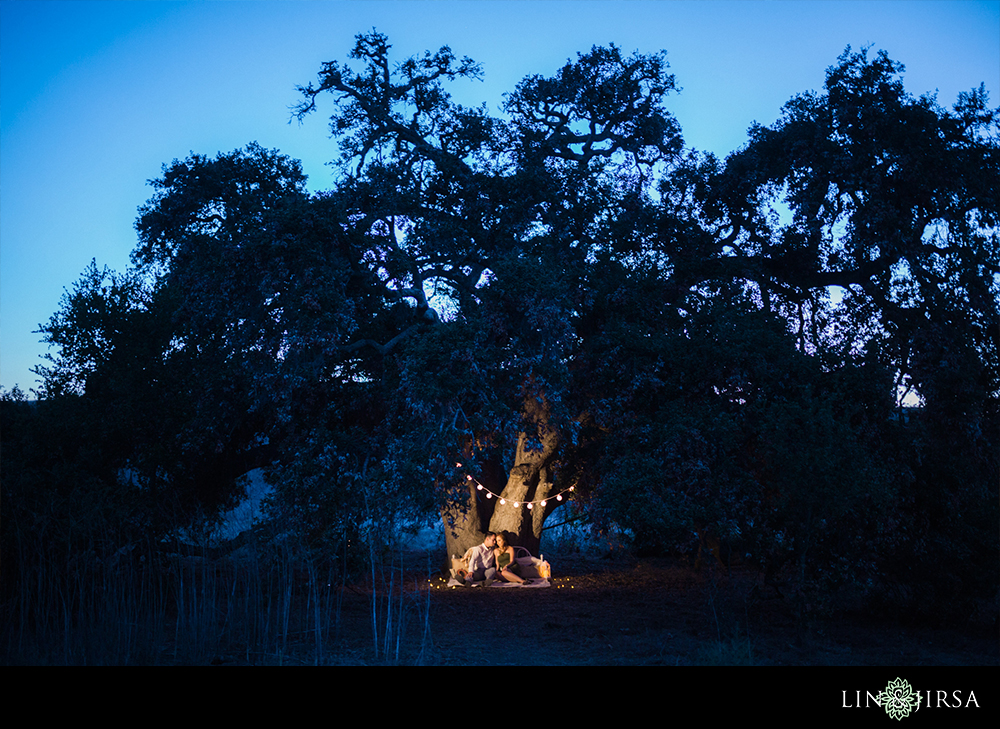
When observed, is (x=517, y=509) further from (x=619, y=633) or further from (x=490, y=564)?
(x=619, y=633)

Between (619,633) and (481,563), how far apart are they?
4.07 meters

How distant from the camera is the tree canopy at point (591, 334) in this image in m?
9.59

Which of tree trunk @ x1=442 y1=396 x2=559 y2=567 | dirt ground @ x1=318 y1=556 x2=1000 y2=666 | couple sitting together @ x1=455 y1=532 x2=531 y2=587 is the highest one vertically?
tree trunk @ x1=442 y1=396 x2=559 y2=567

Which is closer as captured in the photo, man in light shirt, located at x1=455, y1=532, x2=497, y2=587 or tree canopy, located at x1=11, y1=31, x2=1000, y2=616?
tree canopy, located at x1=11, y1=31, x2=1000, y2=616

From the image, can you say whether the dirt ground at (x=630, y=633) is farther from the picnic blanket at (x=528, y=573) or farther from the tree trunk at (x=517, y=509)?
the tree trunk at (x=517, y=509)

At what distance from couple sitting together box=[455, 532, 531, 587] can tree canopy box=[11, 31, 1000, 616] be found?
843 mm

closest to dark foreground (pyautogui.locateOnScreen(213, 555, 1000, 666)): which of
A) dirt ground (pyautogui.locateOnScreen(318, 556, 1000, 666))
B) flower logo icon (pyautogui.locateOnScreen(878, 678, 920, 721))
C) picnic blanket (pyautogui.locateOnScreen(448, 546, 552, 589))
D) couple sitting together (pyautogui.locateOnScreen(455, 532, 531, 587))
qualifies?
dirt ground (pyautogui.locateOnScreen(318, 556, 1000, 666))

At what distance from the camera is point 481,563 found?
41.6ft

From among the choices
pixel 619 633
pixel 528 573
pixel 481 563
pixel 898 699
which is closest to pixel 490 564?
pixel 481 563

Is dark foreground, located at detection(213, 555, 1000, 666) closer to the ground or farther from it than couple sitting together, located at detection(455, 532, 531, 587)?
closer to the ground

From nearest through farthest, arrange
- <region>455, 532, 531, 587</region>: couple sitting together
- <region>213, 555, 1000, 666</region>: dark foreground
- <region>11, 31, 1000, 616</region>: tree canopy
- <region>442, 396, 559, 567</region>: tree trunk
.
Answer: <region>213, 555, 1000, 666</region>: dark foreground → <region>11, 31, 1000, 616</region>: tree canopy → <region>455, 532, 531, 587</region>: couple sitting together → <region>442, 396, 559, 567</region>: tree trunk

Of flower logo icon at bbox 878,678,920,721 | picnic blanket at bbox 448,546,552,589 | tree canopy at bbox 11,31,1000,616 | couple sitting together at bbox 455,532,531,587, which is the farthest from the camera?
couple sitting together at bbox 455,532,531,587

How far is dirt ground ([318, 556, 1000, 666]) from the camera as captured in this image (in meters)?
7.58

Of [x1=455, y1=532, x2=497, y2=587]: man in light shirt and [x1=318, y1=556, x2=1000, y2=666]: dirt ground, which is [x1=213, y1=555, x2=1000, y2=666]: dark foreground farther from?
[x1=455, y1=532, x2=497, y2=587]: man in light shirt
